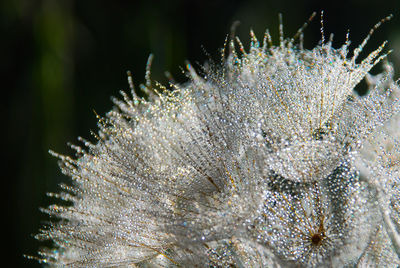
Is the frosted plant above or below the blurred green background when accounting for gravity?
below

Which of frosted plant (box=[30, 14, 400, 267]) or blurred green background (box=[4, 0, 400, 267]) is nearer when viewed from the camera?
frosted plant (box=[30, 14, 400, 267])

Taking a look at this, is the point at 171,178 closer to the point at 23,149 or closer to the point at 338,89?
the point at 338,89

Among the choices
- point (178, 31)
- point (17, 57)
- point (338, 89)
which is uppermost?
point (17, 57)

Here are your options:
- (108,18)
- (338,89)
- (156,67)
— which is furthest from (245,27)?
(338,89)

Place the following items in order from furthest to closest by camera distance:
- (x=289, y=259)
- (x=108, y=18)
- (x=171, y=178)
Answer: (x=108, y=18) → (x=171, y=178) → (x=289, y=259)
